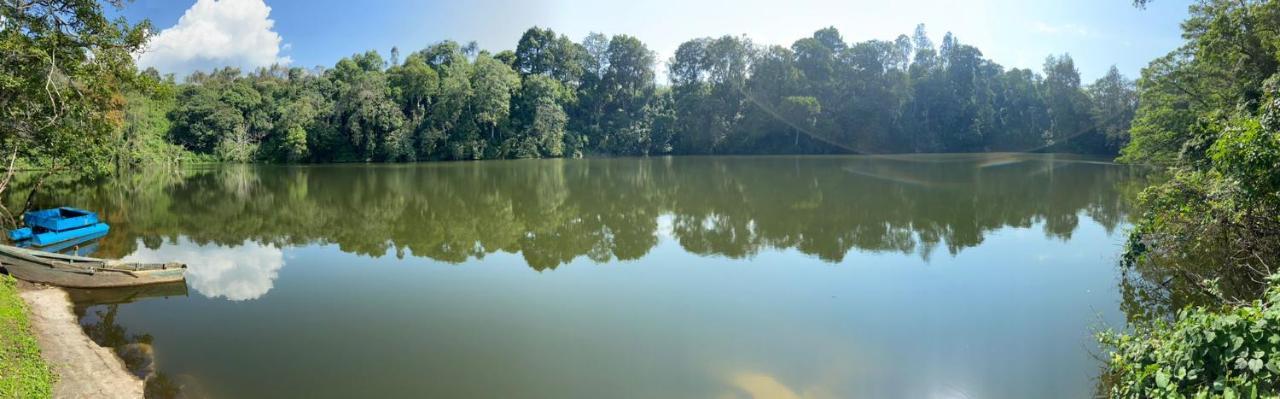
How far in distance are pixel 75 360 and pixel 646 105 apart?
5742cm

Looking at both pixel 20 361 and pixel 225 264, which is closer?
pixel 20 361

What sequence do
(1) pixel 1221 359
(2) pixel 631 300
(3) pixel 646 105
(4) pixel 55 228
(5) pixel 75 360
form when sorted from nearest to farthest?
1. (1) pixel 1221 359
2. (5) pixel 75 360
3. (2) pixel 631 300
4. (4) pixel 55 228
5. (3) pixel 646 105

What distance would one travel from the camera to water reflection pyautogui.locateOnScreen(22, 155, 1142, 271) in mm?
13094

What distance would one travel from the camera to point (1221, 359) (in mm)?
3391

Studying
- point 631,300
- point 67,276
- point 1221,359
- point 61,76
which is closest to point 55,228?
point 61,76

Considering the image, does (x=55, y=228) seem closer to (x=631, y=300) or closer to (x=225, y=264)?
(x=225, y=264)

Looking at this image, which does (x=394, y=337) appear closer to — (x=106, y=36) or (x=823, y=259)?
(x=823, y=259)

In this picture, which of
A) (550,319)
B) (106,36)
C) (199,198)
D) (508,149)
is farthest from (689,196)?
(508,149)

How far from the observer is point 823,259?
11.5 meters

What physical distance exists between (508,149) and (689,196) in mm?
35081

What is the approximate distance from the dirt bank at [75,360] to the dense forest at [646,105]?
4575 centimetres

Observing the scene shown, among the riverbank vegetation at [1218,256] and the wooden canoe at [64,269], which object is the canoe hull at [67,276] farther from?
the riverbank vegetation at [1218,256]

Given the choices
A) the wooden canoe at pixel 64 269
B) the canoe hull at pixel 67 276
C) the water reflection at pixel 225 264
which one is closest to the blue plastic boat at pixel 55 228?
the water reflection at pixel 225 264

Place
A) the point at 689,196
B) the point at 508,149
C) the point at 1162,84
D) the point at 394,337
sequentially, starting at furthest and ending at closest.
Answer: the point at 508,149 → the point at 1162,84 → the point at 689,196 → the point at 394,337
